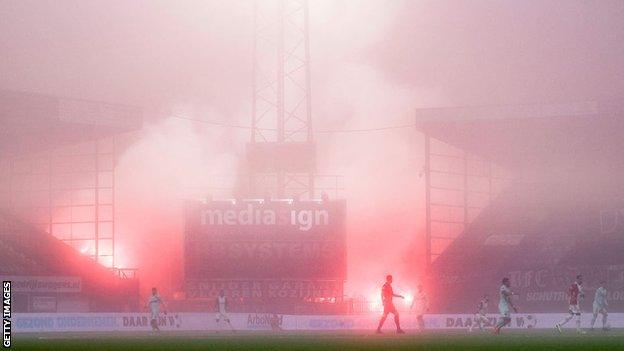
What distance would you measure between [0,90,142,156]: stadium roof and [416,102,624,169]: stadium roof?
57.0 ft

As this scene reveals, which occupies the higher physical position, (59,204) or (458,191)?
(458,191)

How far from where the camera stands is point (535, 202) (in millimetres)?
79188

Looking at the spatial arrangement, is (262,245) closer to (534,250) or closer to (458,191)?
(534,250)

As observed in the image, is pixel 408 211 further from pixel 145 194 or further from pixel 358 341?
pixel 358 341

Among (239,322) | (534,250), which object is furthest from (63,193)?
(239,322)

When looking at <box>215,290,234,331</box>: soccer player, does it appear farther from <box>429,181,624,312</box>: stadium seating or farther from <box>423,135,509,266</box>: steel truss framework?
<box>423,135,509,266</box>: steel truss framework

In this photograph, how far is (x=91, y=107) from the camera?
232 feet

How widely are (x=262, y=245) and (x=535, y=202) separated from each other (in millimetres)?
24727

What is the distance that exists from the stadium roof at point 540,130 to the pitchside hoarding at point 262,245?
52.2ft

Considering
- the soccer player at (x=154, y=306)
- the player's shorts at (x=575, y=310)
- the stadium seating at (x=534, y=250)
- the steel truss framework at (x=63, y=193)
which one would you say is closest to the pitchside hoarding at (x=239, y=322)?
the soccer player at (x=154, y=306)

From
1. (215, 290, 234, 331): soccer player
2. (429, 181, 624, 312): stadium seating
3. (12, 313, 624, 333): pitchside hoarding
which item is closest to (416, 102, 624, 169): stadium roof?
(429, 181, 624, 312): stadium seating

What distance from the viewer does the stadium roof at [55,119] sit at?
229 ft

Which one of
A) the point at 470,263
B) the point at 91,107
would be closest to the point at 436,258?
the point at 470,263

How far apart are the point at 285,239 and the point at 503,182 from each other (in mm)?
26274
